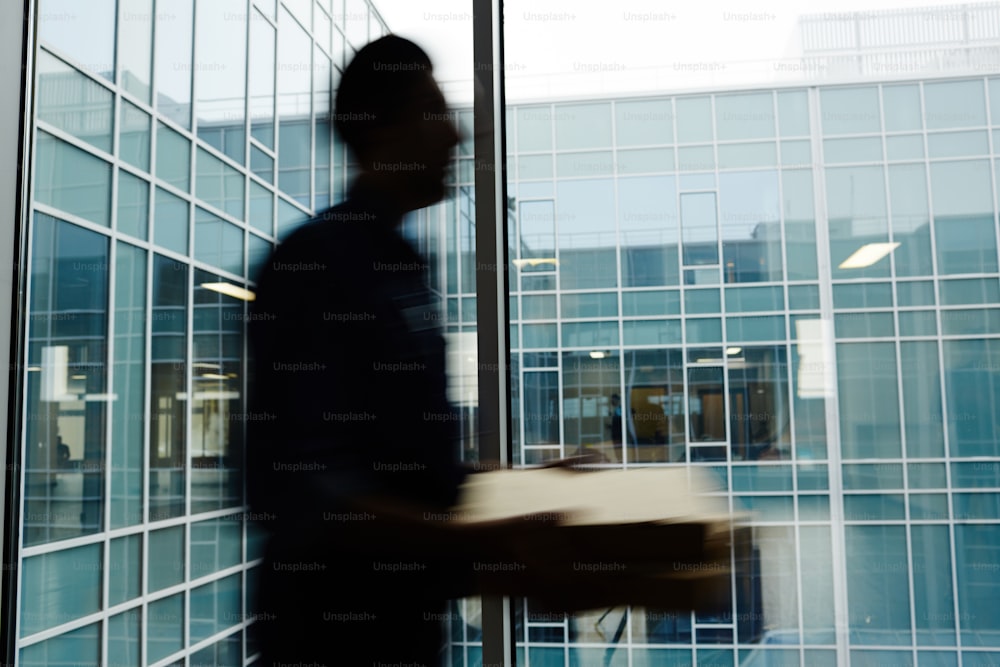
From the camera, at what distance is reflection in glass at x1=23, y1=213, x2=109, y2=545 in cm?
184

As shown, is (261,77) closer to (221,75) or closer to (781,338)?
(221,75)

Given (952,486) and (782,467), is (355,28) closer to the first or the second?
(782,467)

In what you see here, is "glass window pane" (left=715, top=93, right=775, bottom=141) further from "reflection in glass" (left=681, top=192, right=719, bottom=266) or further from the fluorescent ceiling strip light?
the fluorescent ceiling strip light

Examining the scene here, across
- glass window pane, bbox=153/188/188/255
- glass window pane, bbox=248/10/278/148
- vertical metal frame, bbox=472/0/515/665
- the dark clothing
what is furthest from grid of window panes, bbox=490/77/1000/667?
glass window pane, bbox=153/188/188/255

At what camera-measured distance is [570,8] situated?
6.07 ft

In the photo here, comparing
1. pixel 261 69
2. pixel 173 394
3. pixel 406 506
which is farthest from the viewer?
pixel 261 69

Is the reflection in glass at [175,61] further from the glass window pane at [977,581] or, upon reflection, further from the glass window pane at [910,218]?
the glass window pane at [977,581]

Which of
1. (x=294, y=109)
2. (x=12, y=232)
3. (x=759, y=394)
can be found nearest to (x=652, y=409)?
(x=759, y=394)

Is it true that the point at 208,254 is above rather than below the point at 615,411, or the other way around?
above

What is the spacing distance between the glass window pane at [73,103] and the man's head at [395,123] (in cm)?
84

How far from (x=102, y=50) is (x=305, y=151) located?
0.61m

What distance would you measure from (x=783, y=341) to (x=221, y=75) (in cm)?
171

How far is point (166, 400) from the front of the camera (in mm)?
1950

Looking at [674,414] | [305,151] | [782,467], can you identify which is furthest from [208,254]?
[782,467]
